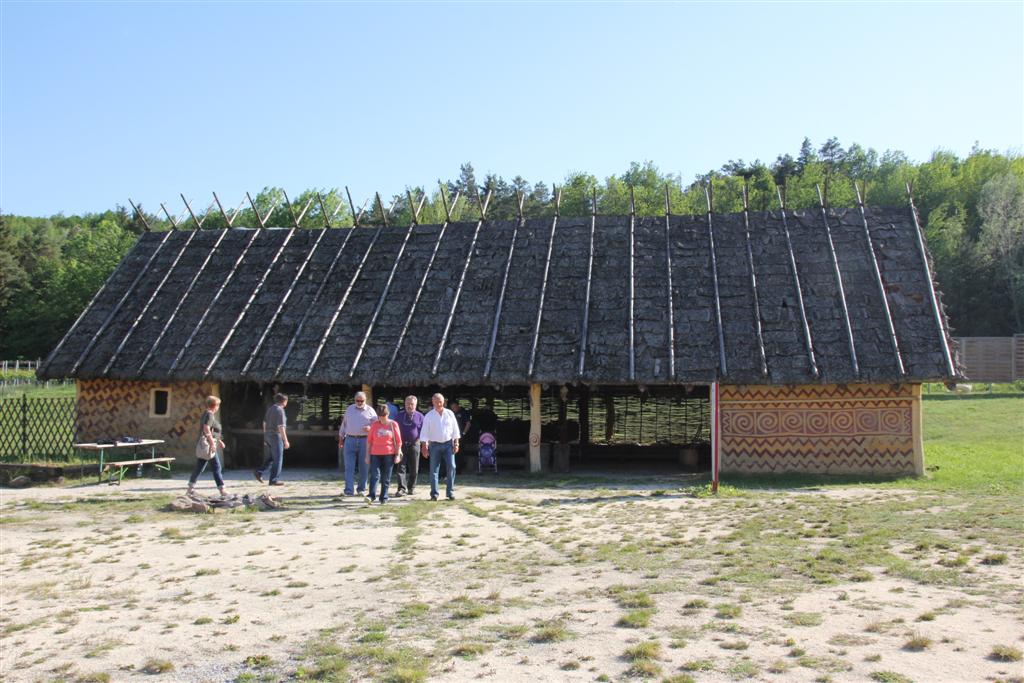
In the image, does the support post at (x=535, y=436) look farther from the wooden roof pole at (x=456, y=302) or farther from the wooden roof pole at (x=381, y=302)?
the wooden roof pole at (x=381, y=302)

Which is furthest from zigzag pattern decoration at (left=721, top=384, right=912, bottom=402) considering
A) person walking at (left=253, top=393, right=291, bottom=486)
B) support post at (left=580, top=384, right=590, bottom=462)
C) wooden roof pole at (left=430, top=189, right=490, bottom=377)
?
person walking at (left=253, top=393, right=291, bottom=486)

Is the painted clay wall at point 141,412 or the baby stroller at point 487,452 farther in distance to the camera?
the painted clay wall at point 141,412

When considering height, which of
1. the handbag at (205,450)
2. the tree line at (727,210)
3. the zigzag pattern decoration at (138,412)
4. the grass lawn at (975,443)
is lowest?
the grass lawn at (975,443)

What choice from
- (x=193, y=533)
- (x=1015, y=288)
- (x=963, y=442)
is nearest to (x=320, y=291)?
(x=193, y=533)

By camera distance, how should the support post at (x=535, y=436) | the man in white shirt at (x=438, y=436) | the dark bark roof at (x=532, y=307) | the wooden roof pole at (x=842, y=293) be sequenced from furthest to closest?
the support post at (x=535, y=436) → the dark bark roof at (x=532, y=307) → the wooden roof pole at (x=842, y=293) → the man in white shirt at (x=438, y=436)

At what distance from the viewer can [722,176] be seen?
82.1 meters

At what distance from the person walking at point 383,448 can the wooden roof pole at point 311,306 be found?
21.0 ft

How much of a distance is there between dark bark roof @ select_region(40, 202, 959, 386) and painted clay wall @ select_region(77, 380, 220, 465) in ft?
2.04

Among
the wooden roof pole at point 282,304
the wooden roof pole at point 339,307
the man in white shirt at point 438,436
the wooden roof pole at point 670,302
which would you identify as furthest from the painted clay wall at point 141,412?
the wooden roof pole at point 670,302

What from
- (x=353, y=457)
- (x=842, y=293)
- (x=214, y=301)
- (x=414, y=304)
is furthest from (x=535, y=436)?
(x=214, y=301)

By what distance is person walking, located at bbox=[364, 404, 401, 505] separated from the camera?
1471 centimetres

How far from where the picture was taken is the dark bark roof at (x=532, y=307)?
756 inches

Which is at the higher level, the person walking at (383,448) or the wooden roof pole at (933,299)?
the wooden roof pole at (933,299)

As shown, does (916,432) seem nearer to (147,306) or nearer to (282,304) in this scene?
(282,304)
